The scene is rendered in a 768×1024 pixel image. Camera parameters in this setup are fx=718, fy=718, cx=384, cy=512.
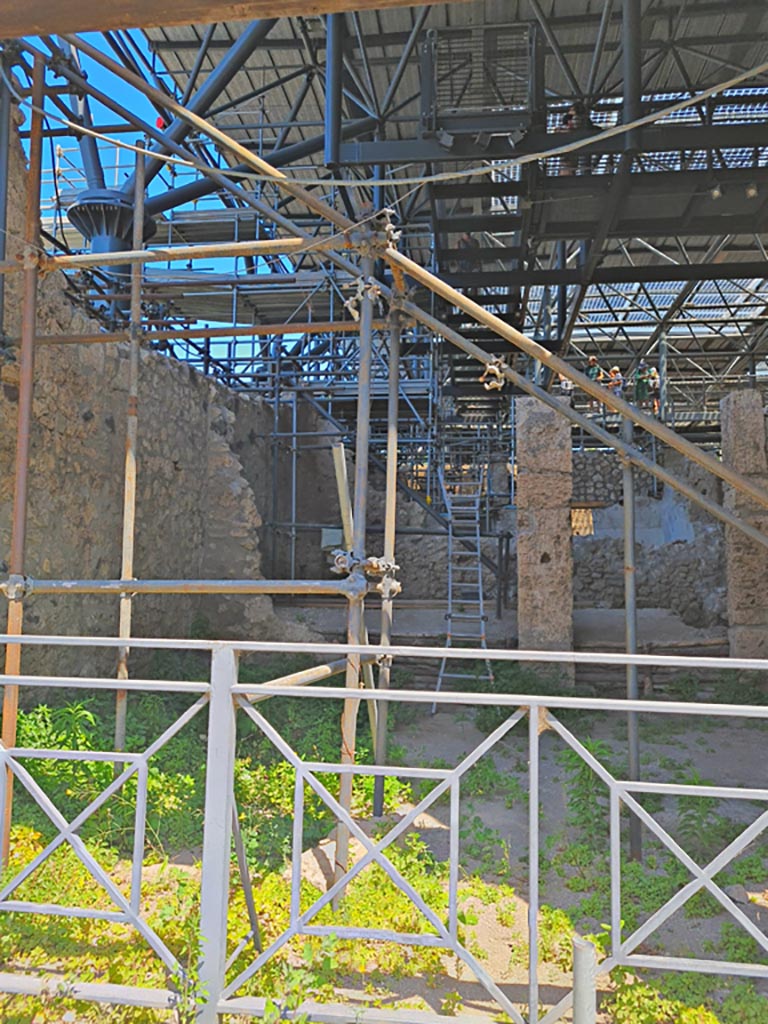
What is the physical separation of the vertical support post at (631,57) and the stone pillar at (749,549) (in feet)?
12.4

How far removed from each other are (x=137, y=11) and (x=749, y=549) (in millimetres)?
7408

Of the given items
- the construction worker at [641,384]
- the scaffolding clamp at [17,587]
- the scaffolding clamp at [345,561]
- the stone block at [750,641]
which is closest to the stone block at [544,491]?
the stone block at [750,641]

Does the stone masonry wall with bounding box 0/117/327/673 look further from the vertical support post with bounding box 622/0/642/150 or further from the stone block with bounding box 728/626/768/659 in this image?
the stone block with bounding box 728/626/768/659

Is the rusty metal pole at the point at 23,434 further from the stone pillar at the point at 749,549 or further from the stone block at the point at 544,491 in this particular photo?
the stone pillar at the point at 749,549

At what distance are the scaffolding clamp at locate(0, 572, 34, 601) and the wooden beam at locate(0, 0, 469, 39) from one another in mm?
2450

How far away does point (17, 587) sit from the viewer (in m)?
3.63

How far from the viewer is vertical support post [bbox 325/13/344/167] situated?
16.9ft

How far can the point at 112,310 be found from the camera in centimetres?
930

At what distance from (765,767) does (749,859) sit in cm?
193

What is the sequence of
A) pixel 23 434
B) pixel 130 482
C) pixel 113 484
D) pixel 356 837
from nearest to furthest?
pixel 356 837 < pixel 23 434 < pixel 130 482 < pixel 113 484

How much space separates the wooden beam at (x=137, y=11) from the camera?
2.00m

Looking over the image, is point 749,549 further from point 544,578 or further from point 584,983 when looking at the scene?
point 584,983

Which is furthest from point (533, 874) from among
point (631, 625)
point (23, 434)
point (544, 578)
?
point (544, 578)

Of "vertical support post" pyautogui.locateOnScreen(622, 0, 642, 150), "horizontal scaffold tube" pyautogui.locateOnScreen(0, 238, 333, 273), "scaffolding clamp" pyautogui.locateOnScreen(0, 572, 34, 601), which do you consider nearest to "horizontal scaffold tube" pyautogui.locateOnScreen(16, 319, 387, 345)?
"horizontal scaffold tube" pyautogui.locateOnScreen(0, 238, 333, 273)
